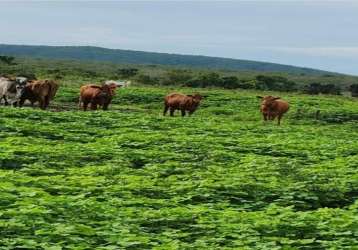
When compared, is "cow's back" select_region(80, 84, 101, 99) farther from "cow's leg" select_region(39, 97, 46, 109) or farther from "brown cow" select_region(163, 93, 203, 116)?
"brown cow" select_region(163, 93, 203, 116)

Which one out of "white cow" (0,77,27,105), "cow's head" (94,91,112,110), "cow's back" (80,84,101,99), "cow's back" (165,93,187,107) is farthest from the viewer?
"cow's back" (165,93,187,107)

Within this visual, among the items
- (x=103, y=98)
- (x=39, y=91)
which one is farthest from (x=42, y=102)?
(x=103, y=98)

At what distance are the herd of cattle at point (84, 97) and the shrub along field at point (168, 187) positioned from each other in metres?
6.58

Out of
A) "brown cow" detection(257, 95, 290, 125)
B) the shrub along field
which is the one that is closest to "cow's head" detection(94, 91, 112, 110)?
the shrub along field

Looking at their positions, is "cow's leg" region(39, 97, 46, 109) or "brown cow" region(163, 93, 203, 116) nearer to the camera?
"cow's leg" region(39, 97, 46, 109)

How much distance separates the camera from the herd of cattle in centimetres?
2856

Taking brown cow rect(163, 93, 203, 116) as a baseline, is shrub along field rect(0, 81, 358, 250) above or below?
below

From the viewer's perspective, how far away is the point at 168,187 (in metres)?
11.4

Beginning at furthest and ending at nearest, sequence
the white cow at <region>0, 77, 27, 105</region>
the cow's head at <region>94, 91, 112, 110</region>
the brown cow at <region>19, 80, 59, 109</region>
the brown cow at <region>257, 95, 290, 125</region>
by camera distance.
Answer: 1. the brown cow at <region>257, 95, 290, 125</region>
2. the cow's head at <region>94, 91, 112, 110</region>
3. the white cow at <region>0, 77, 27, 105</region>
4. the brown cow at <region>19, 80, 59, 109</region>

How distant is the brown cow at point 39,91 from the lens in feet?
92.6

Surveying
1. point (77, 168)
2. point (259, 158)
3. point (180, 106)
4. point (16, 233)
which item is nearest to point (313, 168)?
point (259, 158)

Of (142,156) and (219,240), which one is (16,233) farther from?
(142,156)

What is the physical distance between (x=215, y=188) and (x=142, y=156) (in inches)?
151

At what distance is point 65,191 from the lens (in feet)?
34.3
